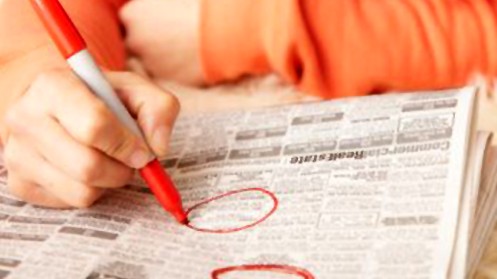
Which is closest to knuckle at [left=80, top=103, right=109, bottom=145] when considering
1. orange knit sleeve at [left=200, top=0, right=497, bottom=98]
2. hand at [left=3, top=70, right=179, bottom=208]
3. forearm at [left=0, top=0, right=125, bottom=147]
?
hand at [left=3, top=70, right=179, bottom=208]

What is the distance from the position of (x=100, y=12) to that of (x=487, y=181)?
1.23 ft

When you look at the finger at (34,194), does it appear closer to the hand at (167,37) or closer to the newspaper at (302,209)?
the newspaper at (302,209)

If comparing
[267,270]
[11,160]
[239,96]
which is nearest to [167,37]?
[239,96]

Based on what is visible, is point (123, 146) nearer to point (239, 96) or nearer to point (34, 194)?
point (34, 194)

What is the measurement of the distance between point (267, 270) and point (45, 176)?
0.52 feet

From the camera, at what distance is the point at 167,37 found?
27.9 inches

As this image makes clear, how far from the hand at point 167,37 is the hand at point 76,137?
0.63 feet

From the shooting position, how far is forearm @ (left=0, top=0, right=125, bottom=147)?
1.88 ft

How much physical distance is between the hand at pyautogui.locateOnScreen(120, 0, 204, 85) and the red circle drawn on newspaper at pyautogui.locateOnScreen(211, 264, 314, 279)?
0.30 m

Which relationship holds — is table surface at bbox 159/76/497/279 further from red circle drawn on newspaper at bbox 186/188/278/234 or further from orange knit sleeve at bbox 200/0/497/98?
red circle drawn on newspaper at bbox 186/188/278/234

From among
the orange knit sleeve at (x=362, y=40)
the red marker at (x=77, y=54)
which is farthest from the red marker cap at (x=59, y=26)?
the orange knit sleeve at (x=362, y=40)

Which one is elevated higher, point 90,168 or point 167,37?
point 167,37

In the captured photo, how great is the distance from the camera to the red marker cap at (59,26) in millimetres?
471

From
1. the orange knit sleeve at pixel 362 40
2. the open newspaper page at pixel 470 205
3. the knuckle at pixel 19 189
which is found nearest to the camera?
the open newspaper page at pixel 470 205
